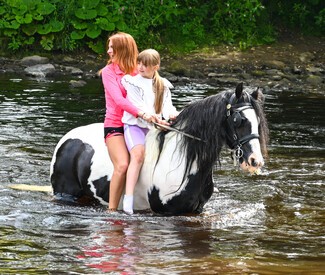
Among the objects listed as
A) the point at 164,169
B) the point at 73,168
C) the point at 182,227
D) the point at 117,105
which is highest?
the point at 117,105

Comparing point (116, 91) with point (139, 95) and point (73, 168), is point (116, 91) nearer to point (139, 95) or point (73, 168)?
point (139, 95)

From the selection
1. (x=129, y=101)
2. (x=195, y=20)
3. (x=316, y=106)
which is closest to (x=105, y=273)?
(x=129, y=101)

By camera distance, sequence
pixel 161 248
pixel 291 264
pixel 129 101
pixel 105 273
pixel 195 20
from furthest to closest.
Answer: pixel 195 20 < pixel 129 101 < pixel 161 248 < pixel 291 264 < pixel 105 273

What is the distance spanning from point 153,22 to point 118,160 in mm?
14025

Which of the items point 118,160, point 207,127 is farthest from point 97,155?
point 207,127

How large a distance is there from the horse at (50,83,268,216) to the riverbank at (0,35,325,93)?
9705 mm

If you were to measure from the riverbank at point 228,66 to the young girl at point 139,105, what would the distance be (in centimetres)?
1015

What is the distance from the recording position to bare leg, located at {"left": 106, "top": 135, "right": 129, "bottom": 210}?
728 centimetres

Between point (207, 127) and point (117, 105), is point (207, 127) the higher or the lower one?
the lower one

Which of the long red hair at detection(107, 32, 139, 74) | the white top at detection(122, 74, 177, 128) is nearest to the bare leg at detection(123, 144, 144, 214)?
the white top at detection(122, 74, 177, 128)

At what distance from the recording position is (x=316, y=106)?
15.4 metres

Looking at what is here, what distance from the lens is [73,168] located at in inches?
313

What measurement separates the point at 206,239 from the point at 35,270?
1718mm

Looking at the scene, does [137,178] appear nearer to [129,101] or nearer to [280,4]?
[129,101]
